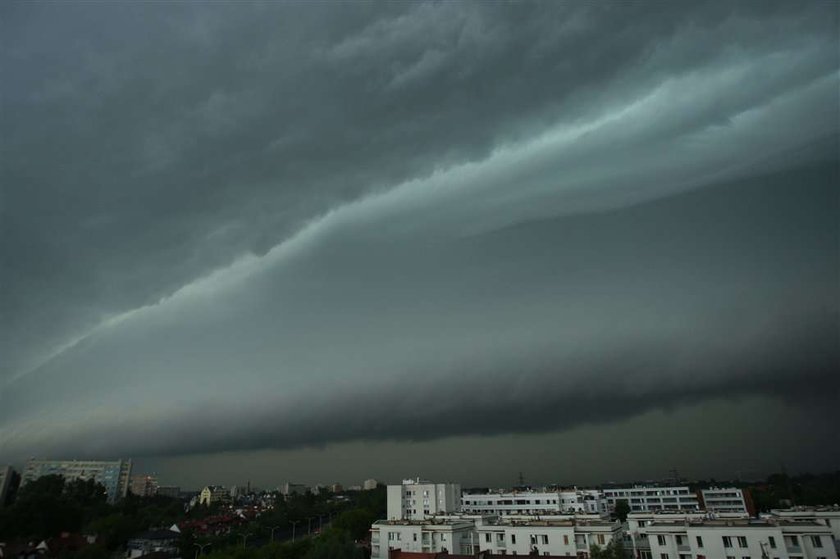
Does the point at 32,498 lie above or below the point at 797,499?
above

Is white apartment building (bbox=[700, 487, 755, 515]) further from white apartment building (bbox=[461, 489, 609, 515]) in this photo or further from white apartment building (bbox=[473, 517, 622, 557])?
white apartment building (bbox=[473, 517, 622, 557])

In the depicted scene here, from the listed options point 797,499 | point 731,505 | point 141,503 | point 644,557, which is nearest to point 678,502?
point 731,505

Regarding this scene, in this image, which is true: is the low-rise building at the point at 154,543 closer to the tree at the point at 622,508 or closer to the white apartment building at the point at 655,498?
the tree at the point at 622,508

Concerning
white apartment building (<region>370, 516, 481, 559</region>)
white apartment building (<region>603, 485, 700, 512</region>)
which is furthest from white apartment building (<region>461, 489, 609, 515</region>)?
white apartment building (<region>370, 516, 481, 559</region>)

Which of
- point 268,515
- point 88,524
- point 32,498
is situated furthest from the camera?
point 268,515

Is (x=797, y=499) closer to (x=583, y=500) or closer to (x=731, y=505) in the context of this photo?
(x=731, y=505)

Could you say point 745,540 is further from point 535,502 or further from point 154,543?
point 154,543

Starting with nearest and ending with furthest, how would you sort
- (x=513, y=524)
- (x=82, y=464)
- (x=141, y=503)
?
1. (x=513, y=524)
2. (x=141, y=503)
3. (x=82, y=464)
